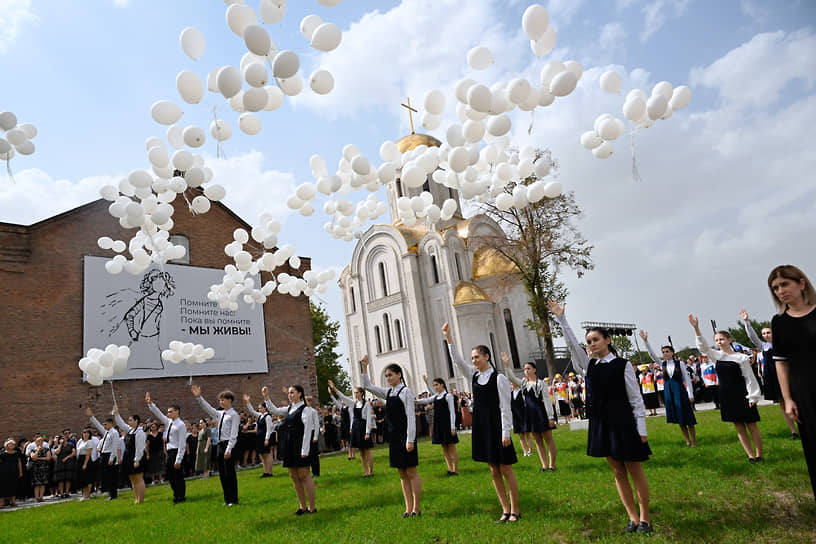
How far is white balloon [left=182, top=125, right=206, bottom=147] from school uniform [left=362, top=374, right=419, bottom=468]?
4516mm

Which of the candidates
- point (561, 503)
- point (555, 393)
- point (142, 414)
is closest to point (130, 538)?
point (561, 503)

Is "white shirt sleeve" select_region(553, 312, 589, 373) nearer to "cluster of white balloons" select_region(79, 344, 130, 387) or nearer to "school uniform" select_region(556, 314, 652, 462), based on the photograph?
"school uniform" select_region(556, 314, 652, 462)

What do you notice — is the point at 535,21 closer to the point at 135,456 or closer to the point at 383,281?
the point at 135,456

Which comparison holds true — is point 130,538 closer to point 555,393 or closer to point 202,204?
point 202,204

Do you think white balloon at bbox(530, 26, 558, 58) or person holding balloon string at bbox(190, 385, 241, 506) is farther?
person holding balloon string at bbox(190, 385, 241, 506)

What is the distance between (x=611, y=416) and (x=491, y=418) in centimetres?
155

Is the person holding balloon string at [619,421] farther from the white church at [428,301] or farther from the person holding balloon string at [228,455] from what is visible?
the white church at [428,301]

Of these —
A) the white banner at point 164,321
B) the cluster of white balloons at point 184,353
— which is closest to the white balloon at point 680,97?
the cluster of white balloons at point 184,353

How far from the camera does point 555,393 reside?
2355cm

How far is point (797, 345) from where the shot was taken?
4.10 m

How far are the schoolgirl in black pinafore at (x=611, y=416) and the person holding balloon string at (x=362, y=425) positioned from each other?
6.23m

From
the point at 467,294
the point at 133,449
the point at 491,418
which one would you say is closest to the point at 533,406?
the point at 491,418

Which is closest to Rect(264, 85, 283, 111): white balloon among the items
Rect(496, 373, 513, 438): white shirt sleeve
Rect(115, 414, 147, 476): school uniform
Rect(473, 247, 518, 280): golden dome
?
Rect(496, 373, 513, 438): white shirt sleeve

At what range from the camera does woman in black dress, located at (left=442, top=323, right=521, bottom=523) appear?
6246mm
